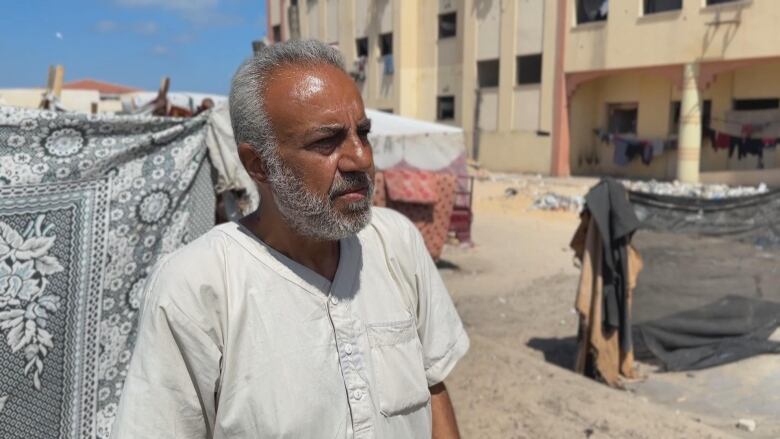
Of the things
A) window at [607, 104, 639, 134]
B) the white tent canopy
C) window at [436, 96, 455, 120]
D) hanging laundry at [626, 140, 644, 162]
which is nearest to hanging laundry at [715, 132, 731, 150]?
hanging laundry at [626, 140, 644, 162]

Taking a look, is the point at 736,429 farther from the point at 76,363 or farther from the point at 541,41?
the point at 541,41

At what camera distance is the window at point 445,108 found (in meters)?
25.8

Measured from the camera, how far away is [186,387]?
4.02 feet

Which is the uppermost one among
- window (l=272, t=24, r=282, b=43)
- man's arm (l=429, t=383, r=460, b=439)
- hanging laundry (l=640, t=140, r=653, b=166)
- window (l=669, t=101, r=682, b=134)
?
window (l=272, t=24, r=282, b=43)

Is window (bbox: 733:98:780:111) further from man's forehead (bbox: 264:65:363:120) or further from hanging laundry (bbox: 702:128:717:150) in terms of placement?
man's forehead (bbox: 264:65:363:120)

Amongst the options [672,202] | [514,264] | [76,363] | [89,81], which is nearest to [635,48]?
[514,264]

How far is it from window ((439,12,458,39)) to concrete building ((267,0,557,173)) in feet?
0.14

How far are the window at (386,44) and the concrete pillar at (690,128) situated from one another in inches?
504

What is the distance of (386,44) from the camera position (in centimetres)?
2738

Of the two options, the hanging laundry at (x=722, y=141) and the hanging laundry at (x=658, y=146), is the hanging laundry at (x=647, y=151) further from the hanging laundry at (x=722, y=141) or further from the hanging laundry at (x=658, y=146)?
the hanging laundry at (x=722, y=141)

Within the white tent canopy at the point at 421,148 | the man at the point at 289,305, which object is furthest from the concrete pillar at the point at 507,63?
the man at the point at 289,305

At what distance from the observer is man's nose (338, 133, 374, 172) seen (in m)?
1.34

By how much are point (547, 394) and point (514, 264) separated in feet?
17.1

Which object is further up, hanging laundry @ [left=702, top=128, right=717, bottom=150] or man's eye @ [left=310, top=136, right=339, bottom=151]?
hanging laundry @ [left=702, top=128, right=717, bottom=150]
